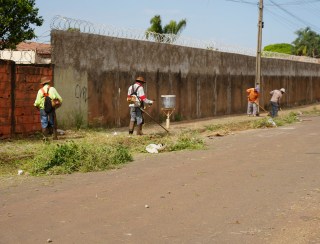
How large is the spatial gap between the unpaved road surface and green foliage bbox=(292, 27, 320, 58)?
7058 cm

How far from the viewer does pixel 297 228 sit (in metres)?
5.52

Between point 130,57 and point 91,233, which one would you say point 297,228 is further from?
point 130,57

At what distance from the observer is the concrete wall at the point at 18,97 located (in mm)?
12781

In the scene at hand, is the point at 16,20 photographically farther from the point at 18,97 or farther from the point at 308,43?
the point at 308,43

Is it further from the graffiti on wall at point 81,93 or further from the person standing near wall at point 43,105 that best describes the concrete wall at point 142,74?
the person standing near wall at point 43,105

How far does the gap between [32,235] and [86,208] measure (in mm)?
1231

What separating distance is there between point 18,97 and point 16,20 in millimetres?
9076

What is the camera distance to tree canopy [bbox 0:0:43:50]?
20.6 m

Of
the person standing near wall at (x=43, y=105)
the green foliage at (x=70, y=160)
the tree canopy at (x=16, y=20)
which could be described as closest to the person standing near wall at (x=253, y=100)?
the tree canopy at (x=16, y=20)

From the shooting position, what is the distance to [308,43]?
78.0 metres

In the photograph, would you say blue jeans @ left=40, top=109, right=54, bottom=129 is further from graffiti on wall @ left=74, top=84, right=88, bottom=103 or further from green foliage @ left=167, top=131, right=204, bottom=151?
green foliage @ left=167, top=131, right=204, bottom=151

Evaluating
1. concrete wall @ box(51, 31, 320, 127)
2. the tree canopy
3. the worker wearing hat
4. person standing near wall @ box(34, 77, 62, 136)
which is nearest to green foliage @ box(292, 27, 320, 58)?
concrete wall @ box(51, 31, 320, 127)

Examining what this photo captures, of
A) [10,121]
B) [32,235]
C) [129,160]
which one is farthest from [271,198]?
[10,121]

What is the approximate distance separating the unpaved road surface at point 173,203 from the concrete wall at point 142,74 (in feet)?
18.0
